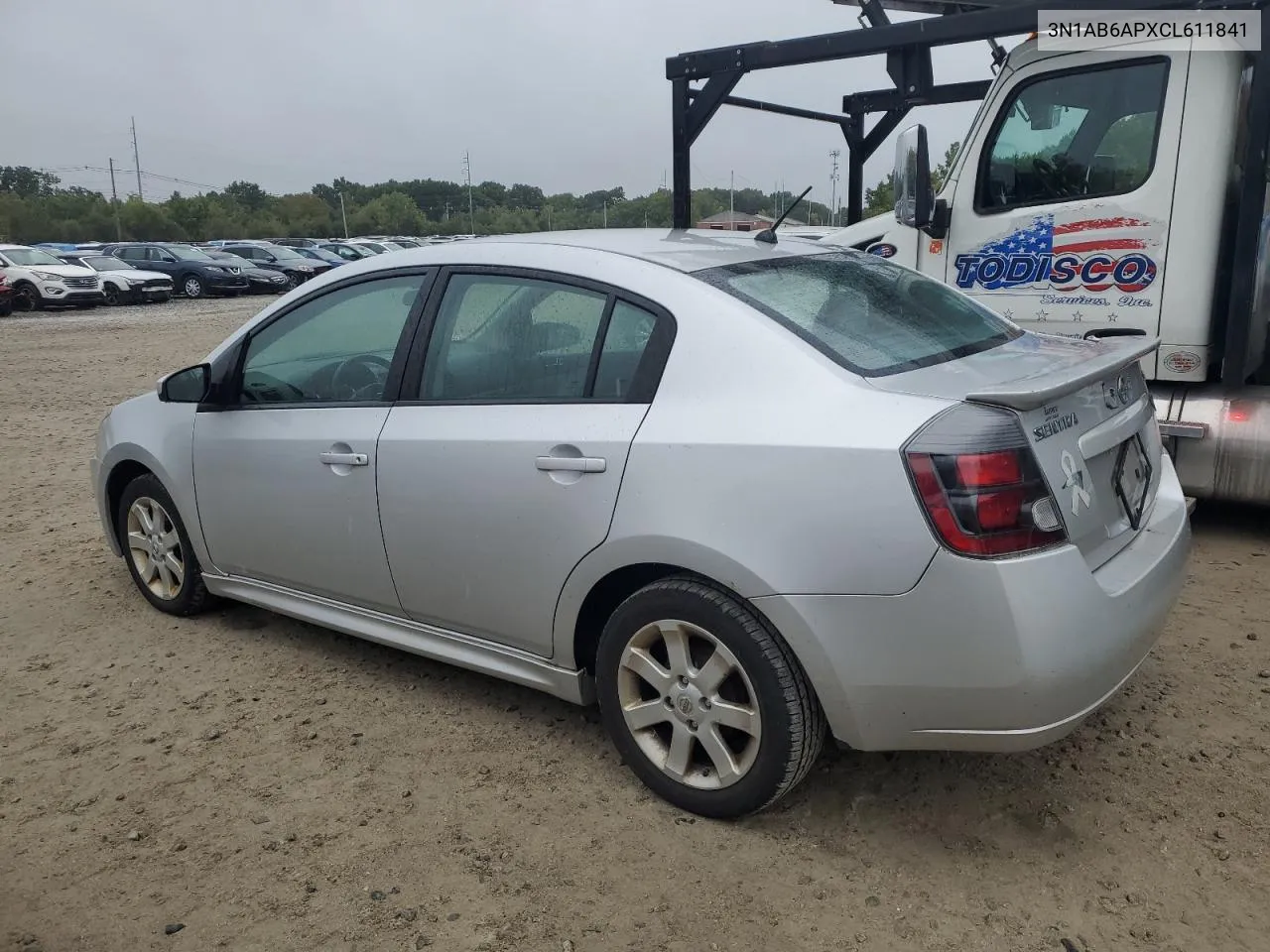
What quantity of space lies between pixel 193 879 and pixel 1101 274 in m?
4.77

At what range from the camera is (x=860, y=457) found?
243 centimetres

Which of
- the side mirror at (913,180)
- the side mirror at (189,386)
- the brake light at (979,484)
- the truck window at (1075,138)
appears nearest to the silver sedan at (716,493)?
the brake light at (979,484)

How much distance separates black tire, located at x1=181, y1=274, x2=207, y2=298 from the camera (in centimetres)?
2923

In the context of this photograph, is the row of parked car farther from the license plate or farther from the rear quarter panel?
the license plate

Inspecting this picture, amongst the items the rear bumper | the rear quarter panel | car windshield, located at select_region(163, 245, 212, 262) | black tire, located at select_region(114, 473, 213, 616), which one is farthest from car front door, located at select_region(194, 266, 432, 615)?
car windshield, located at select_region(163, 245, 212, 262)

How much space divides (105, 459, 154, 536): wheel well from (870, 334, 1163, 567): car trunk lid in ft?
11.3

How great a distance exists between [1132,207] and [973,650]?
3.61m

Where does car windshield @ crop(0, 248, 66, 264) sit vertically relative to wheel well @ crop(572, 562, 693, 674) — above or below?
above

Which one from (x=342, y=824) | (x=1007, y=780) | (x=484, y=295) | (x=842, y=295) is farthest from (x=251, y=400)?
(x=1007, y=780)

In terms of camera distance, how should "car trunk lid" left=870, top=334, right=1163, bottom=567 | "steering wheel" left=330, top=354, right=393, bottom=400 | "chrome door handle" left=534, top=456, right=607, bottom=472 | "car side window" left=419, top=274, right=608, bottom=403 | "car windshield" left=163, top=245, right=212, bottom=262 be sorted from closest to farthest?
"car trunk lid" left=870, top=334, right=1163, bottom=567, "chrome door handle" left=534, top=456, right=607, bottom=472, "car side window" left=419, top=274, right=608, bottom=403, "steering wheel" left=330, top=354, right=393, bottom=400, "car windshield" left=163, top=245, right=212, bottom=262

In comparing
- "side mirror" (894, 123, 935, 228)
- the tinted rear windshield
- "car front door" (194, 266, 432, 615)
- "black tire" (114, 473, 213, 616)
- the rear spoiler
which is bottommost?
"black tire" (114, 473, 213, 616)

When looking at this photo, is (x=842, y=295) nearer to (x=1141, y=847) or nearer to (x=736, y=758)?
(x=736, y=758)

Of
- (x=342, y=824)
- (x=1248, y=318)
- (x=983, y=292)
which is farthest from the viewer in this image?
(x=983, y=292)

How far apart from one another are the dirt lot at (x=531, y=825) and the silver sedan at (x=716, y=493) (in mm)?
281
